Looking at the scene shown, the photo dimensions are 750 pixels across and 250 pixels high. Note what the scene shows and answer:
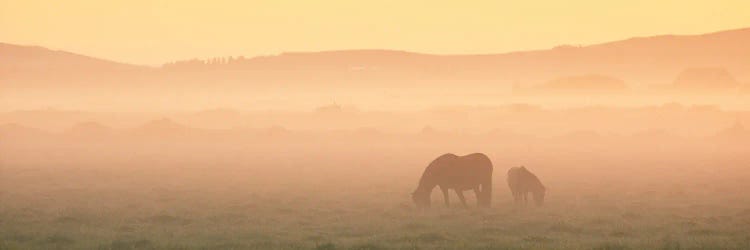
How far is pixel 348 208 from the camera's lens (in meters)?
29.1

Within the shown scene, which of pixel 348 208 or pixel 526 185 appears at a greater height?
pixel 526 185

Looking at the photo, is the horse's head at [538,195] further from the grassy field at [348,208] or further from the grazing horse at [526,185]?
the grassy field at [348,208]

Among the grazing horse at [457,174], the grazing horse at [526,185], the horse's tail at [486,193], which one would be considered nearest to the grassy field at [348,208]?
the horse's tail at [486,193]

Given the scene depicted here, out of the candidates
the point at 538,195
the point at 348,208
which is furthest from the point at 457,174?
the point at 348,208

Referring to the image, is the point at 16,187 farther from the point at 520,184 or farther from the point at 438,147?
the point at 438,147

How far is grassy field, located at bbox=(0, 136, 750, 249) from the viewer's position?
71.2ft

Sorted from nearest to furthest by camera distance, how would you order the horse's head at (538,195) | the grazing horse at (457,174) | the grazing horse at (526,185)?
the grazing horse at (457,174) → the grazing horse at (526,185) → the horse's head at (538,195)

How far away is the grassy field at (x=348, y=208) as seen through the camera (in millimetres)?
21703

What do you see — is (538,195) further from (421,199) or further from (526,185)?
(421,199)

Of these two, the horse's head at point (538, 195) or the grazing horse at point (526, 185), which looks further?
the horse's head at point (538, 195)

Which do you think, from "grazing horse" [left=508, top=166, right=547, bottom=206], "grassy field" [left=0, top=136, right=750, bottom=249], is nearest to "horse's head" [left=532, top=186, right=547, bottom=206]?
"grazing horse" [left=508, top=166, right=547, bottom=206]

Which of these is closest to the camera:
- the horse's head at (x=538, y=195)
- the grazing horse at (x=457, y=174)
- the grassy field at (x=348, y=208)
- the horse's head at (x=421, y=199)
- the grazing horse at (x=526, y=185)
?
the grassy field at (x=348, y=208)

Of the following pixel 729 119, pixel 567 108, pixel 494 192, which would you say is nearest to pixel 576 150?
pixel 494 192

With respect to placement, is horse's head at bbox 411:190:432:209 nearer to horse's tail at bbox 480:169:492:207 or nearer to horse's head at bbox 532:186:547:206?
horse's tail at bbox 480:169:492:207
